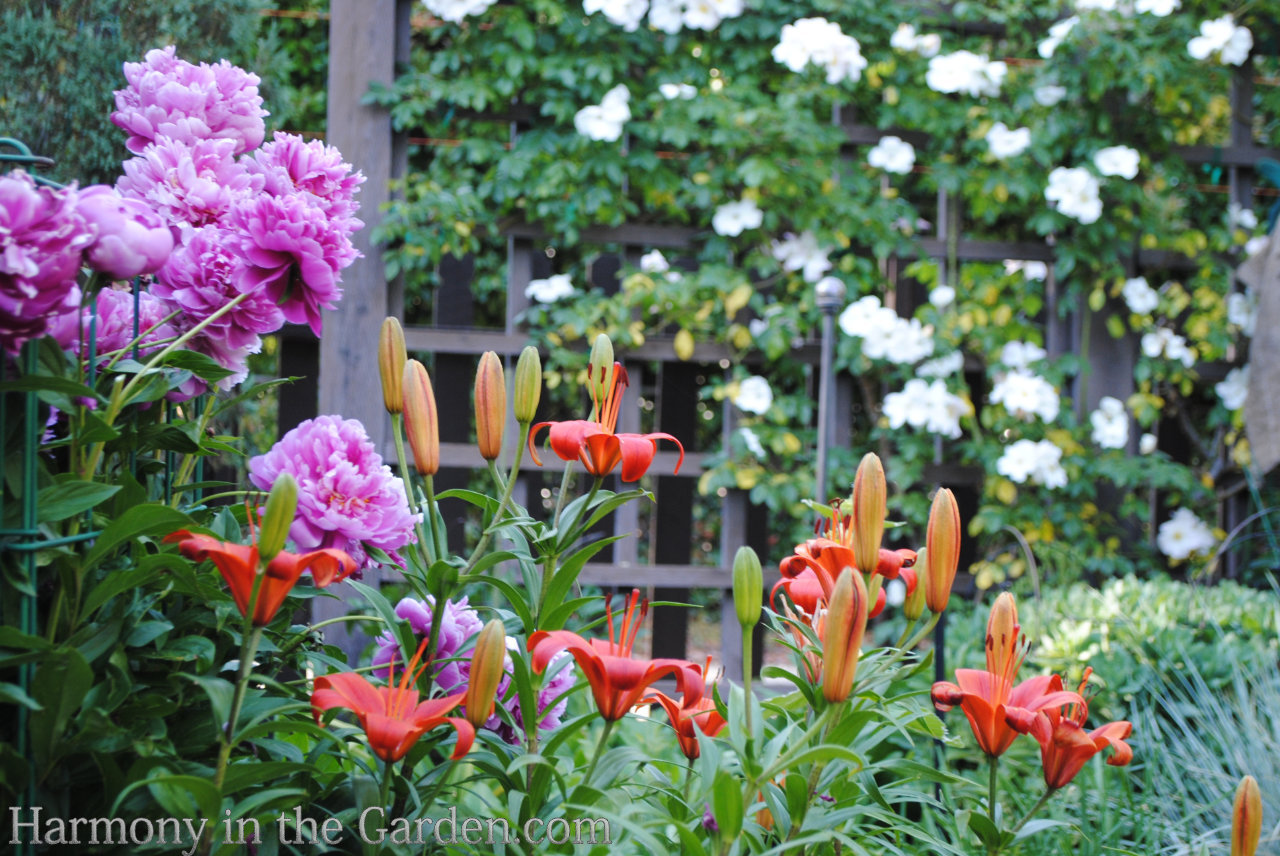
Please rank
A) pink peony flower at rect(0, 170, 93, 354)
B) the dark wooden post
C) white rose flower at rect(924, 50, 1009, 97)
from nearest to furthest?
pink peony flower at rect(0, 170, 93, 354)
the dark wooden post
white rose flower at rect(924, 50, 1009, 97)

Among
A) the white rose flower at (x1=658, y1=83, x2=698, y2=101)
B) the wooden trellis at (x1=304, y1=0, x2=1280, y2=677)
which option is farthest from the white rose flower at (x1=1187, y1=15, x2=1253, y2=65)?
the white rose flower at (x1=658, y1=83, x2=698, y2=101)

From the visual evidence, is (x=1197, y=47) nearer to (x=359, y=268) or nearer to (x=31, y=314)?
(x=359, y=268)

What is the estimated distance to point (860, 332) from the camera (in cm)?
267

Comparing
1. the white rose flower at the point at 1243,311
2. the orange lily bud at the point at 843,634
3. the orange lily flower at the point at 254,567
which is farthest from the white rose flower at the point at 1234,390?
the orange lily flower at the point at 254,567

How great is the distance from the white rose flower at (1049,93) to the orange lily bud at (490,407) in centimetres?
258

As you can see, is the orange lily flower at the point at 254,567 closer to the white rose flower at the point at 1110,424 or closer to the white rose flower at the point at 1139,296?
the white rose flower at the point at 1110,424

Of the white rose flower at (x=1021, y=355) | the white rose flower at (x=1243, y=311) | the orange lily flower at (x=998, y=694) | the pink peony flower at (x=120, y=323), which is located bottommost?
the orange lily flower at (x=998, y=694)

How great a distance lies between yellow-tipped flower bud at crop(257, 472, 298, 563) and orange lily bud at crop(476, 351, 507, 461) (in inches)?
8.1

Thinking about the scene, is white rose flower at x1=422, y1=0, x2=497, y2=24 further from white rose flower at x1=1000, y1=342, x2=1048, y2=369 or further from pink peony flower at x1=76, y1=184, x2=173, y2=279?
pink peony flower at x1=76, y1=184, x2=173, y2=279

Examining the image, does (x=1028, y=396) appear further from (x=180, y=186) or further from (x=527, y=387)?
(x=180, y=186)

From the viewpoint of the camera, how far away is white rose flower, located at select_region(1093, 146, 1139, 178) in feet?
8.94

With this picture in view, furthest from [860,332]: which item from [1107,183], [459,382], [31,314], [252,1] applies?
[31,314]

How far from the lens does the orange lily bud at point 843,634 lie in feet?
1.93

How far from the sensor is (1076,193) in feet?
9.00
